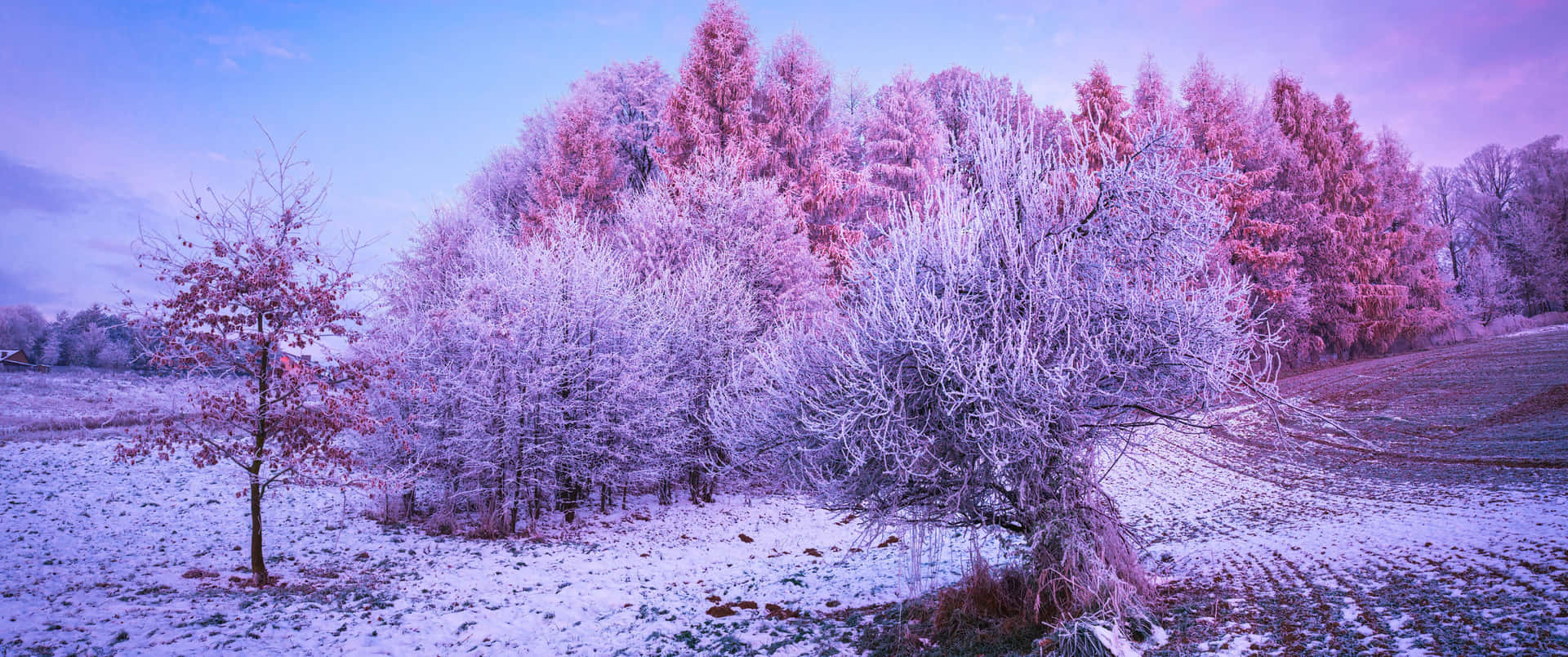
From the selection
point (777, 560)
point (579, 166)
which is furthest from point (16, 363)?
point (777, 560)

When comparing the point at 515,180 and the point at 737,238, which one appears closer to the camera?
the point at 737,238

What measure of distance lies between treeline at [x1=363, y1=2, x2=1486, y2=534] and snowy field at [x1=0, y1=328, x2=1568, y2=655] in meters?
2.12

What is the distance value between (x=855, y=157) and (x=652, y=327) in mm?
15190

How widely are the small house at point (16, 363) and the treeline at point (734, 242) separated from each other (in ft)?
64.9

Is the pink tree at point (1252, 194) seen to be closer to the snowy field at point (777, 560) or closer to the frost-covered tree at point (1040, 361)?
the snowy field at point (777, 560)

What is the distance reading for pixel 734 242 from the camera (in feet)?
64.8

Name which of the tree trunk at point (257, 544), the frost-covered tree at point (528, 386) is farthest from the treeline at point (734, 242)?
the tree trunk at point (257, 544)

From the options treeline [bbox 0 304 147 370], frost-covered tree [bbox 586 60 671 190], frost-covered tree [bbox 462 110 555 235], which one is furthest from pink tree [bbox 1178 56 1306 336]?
treeline [bbox 0 304 147 370]

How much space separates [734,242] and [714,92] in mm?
6732

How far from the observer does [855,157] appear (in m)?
27.9

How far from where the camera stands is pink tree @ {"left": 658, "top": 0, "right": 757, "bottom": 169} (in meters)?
22.9

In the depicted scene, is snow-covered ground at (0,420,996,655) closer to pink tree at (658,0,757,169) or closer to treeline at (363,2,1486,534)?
treeline at (363,2,1486,534)

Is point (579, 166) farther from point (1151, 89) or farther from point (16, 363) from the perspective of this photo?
point (16, 363)

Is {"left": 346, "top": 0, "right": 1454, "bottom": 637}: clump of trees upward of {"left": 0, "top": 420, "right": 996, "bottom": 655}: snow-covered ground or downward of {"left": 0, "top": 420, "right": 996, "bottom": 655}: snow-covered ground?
upward
